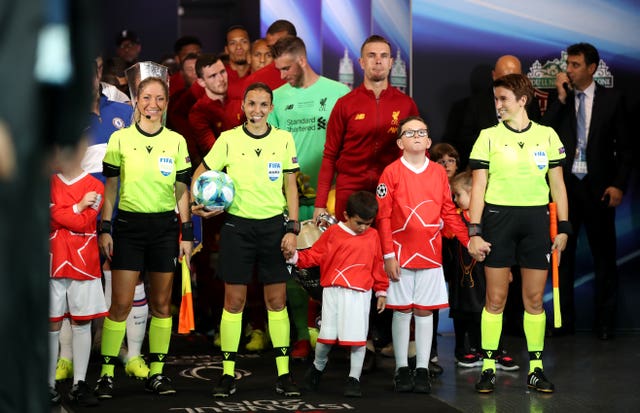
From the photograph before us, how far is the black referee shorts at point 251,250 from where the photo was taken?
20.1ft

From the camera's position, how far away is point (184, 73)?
29.6 ft

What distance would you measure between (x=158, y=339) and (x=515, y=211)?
222cm

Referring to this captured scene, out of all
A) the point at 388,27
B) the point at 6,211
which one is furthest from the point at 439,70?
the point at 6,211

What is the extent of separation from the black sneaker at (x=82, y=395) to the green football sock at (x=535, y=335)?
2.54 m

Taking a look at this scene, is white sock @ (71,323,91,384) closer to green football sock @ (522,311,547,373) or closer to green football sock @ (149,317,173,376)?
green football sock @ (149,317,173,376)

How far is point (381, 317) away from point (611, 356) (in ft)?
5.35

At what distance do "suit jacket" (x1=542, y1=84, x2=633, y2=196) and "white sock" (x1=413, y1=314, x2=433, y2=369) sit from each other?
95.4 inches

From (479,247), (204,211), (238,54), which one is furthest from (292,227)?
(238,54)

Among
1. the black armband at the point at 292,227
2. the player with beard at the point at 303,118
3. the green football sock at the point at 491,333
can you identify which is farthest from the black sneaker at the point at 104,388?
Result: the green football sock at the point at 491,333

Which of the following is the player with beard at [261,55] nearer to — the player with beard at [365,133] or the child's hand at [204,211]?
the player with beard at [365,133]

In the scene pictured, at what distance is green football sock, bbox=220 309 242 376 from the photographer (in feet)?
20.1

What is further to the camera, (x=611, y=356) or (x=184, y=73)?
(x=184, y=73)

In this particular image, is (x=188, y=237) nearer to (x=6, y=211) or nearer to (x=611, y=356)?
(x=611, y=356)

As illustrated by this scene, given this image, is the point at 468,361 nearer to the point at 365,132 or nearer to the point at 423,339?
the point at 423,339
